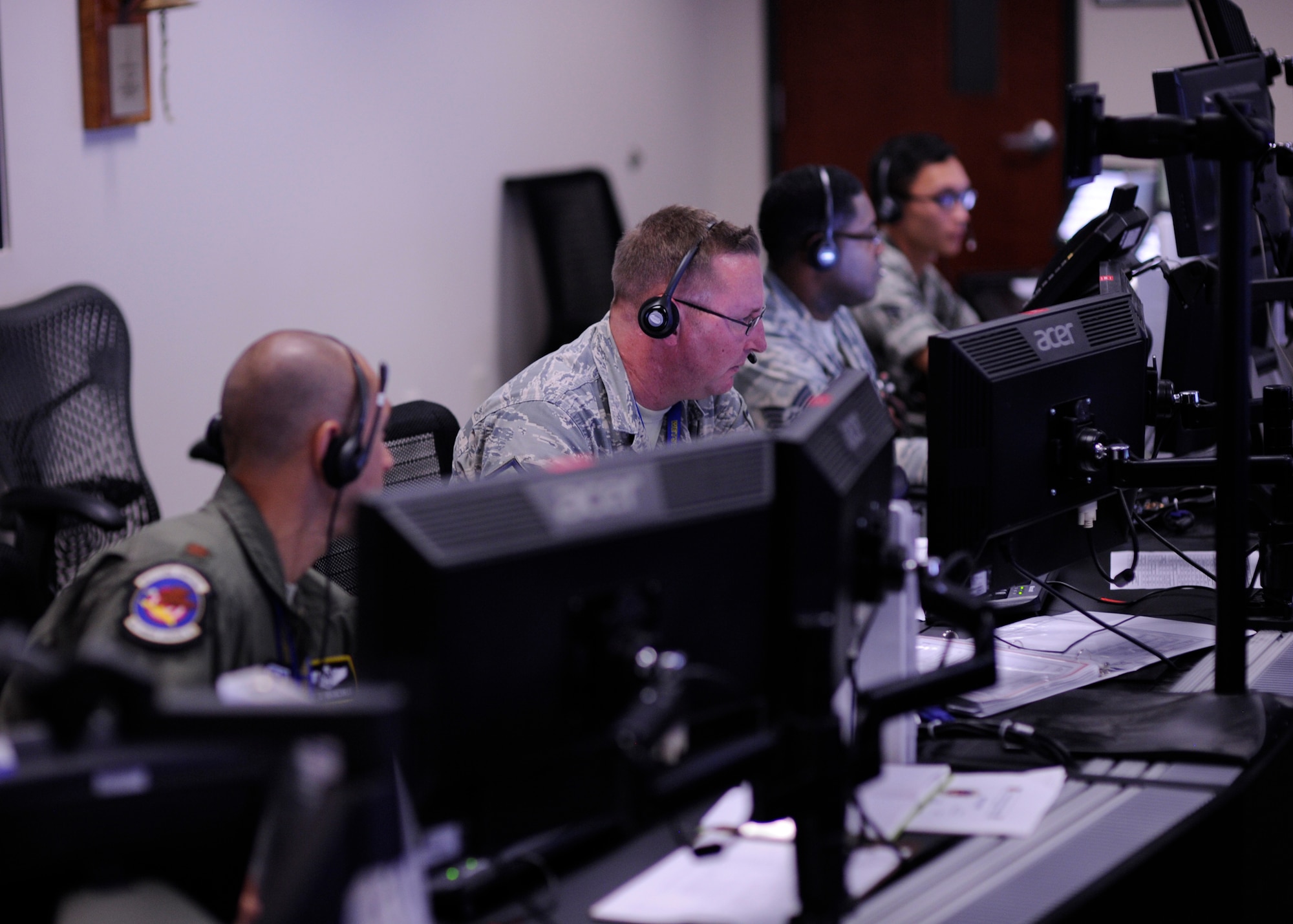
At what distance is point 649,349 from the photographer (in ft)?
6.81

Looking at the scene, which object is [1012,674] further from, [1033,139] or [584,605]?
[1033,139]

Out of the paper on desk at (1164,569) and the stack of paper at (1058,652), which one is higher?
the paper on desk at (1164,569)

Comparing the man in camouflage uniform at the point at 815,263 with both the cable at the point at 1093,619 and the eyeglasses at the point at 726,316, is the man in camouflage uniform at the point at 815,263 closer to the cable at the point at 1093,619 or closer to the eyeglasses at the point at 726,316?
the eyeglasses at the point at 726,316

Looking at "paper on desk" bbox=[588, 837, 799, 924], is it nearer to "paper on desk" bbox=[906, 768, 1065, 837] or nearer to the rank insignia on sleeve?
"paper on desk" bbox=[906, 768, 1065, 837]

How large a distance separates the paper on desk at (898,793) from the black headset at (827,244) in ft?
5.07

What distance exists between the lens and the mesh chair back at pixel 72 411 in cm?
250

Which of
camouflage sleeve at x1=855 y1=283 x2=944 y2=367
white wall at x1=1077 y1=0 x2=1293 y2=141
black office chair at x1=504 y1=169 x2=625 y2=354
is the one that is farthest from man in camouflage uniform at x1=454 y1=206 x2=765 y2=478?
white wall at x1=1077 y1=0 x2=1293 y2=141

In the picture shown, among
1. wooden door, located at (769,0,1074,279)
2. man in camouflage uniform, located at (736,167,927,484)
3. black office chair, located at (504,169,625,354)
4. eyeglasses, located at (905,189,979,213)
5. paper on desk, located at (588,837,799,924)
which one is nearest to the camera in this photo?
paper on desk, located at (588,837,799,924)

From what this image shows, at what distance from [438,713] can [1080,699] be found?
942 millimetres

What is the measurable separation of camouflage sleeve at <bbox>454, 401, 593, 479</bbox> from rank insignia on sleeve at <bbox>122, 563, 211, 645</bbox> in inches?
23.4

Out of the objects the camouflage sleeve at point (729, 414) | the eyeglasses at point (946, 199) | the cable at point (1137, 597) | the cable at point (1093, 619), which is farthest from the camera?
the eyeglasses at point (946, 199)

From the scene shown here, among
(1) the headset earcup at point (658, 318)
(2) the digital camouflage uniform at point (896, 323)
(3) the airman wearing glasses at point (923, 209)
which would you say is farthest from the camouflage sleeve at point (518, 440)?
(3) the airman wearing glasses at point (923, 209)

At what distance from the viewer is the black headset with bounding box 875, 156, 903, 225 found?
3826 mm

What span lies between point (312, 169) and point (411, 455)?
1839mm
